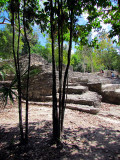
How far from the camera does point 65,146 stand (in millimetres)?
2693

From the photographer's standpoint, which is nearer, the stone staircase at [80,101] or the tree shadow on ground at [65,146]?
the tree shadow on ground at [65,146]

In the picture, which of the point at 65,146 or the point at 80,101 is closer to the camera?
the point at 65,146

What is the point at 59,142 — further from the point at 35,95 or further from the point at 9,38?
the point at 9,38

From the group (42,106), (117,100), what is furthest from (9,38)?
(117,100)

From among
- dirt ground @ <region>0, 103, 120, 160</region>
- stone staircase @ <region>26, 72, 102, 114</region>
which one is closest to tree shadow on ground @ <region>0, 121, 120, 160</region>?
dirt ground @ <region>0, 103, 120, 160</region>

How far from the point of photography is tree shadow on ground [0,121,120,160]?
7.79ft

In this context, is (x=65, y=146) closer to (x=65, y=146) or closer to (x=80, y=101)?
(x=65, y=146)

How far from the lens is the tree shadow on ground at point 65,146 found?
2.37 meters

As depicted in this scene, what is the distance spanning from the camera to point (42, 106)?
6.78m

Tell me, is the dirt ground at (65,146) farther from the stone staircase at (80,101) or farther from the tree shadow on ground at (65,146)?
the stone staircase at (80,101)

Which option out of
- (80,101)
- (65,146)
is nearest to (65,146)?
(65,146)

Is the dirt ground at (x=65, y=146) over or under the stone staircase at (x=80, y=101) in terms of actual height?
under

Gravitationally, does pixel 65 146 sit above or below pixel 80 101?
below

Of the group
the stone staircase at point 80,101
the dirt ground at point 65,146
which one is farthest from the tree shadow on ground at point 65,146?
the stone staircase at point 80,101
